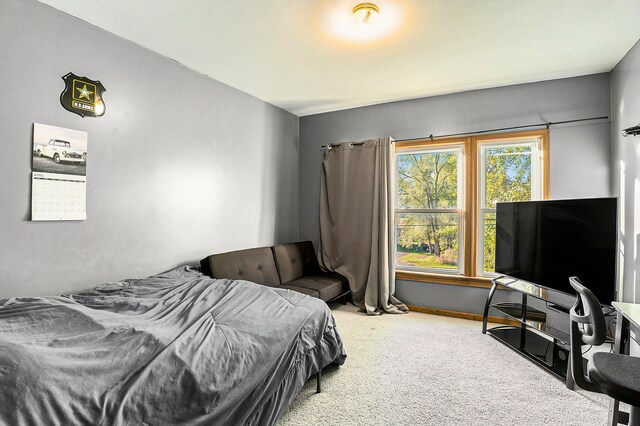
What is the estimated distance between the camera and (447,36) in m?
2.46

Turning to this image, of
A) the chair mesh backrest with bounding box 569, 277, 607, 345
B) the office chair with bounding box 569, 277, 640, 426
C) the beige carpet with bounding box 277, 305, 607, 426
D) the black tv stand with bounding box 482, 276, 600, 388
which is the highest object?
the chair mesh backrest with bounding box 569, 277, 607, 345

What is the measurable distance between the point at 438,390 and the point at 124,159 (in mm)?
2877

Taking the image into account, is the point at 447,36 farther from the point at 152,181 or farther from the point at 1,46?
the point at 1,46

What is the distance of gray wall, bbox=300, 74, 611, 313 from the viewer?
121 inches

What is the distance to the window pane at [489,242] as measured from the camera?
357 centimetres

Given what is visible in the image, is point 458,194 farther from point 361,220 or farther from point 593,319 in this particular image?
point 593,319

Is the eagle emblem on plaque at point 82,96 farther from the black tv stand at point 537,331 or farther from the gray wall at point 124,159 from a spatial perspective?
the black tv stand at point 537,331

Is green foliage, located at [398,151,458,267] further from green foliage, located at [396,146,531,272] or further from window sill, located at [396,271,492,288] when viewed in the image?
window sill, located at [396,271,492,288]

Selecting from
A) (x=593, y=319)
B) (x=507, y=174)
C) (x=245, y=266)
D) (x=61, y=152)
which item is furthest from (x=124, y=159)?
(x=507, y=174)

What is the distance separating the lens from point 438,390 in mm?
2143

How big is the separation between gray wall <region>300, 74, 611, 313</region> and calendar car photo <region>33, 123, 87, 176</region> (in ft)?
9.00

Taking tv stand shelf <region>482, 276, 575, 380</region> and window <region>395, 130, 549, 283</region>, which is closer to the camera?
tv stand shelf <region>482, 276, 575, 380</region>

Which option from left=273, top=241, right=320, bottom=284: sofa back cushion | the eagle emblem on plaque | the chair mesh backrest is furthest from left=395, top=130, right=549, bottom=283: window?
the eagle emblem on plaque

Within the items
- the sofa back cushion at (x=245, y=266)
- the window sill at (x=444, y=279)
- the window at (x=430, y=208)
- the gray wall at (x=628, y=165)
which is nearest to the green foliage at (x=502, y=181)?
the window sill at (x=444, y=279)
